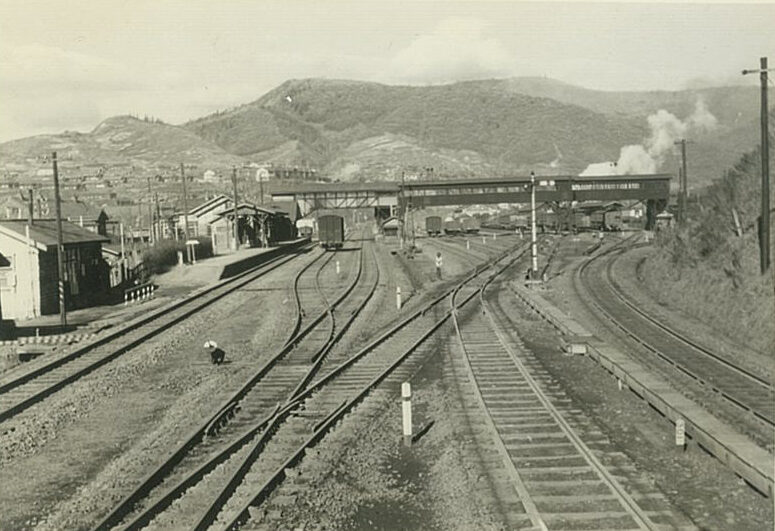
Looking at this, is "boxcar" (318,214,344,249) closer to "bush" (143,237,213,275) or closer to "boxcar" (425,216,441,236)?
"bush" (143,237,213,275)

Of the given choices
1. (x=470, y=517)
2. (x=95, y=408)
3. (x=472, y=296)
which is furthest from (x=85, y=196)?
(x=470, y=517)

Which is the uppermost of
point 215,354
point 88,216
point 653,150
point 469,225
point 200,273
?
point 653,150

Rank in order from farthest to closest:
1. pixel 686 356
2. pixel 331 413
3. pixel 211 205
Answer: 1. pixel 211 205
2. pixel 686 356
3. pixel 331 413

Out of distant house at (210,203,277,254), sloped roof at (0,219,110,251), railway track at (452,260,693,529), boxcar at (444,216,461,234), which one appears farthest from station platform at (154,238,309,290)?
boxcar at (444,216,461,234)

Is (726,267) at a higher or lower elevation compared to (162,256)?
lower

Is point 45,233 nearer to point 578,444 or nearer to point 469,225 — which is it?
point 578,444

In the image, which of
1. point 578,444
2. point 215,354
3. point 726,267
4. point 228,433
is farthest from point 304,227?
point 578,444

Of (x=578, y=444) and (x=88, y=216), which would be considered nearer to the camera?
(x=578, y=444)

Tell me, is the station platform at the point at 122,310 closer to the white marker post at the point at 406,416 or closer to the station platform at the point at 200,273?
the station platform at the point at 200,273

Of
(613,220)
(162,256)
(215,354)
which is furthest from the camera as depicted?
(613,220)
